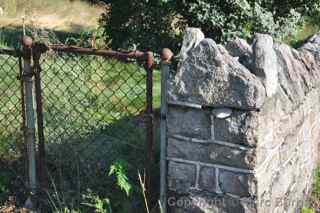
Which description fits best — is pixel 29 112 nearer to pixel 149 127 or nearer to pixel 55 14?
pixel 149 127

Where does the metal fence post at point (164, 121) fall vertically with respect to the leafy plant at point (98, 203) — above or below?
above

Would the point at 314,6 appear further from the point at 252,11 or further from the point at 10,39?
the point at 10,39

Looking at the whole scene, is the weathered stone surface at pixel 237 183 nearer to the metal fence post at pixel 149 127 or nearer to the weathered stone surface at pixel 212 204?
the weathered stone surface at pixel 212 204

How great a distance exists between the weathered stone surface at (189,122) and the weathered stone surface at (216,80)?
84mm

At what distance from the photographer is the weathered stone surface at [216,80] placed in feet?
9.51

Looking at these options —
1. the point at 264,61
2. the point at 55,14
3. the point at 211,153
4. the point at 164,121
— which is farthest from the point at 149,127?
the point at 55,14

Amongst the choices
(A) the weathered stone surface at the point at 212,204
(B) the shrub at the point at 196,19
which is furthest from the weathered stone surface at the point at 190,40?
(B) the shrub at the point at 196,19

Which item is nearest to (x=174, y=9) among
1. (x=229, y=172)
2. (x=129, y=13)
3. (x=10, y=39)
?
(x=129, y=13)

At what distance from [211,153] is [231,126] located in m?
0.21

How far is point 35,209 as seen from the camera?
12.7 ft

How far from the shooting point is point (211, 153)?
310 cm

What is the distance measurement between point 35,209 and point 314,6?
18.5 feet

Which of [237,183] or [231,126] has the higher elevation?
[231,126]

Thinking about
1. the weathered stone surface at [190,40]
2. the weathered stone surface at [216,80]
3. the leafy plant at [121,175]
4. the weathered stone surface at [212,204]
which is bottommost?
the weathered stone surface at [212,204]
